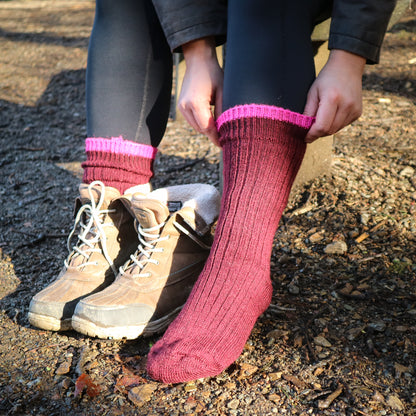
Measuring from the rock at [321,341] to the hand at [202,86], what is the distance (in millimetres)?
561

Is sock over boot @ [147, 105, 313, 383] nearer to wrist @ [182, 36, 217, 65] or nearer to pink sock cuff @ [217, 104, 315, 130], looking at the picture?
pink sock cuff @ [217, 104, 315, 130]

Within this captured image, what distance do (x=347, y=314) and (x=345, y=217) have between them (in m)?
0.57

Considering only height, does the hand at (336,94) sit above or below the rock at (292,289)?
above

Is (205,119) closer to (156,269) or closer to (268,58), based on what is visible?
(268,58)

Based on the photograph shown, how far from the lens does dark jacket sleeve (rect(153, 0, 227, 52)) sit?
1239 millimetres

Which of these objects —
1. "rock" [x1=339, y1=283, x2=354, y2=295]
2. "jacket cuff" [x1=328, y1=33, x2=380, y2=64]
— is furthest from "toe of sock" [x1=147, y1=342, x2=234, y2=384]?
"jacket cuff" [x1=328, y1=33, x2=380, y2=64]

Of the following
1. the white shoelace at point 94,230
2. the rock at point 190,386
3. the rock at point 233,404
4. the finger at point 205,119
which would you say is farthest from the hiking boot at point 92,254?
the rock at point 233,404

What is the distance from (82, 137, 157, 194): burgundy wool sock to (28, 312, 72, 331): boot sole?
408 mm

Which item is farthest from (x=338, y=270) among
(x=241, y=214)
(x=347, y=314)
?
(x=241, y=214)

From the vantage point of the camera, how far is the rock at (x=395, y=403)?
100cm

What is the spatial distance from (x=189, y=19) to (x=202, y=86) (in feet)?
0.56

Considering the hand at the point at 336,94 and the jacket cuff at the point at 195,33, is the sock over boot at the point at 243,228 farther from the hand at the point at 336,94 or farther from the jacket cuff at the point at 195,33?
the jacket cuff at the point at 195,33

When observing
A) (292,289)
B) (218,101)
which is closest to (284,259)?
(292,289)

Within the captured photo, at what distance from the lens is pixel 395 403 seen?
1008 mm
